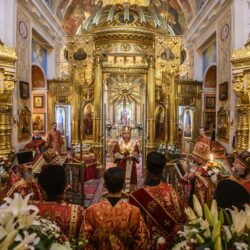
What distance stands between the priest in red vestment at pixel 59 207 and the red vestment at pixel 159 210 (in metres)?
0.70

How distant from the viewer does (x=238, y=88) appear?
8742 millimetres

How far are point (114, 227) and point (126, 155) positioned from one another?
649cm

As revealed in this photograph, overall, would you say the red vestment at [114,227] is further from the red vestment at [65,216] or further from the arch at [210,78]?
the arch at [210,78]

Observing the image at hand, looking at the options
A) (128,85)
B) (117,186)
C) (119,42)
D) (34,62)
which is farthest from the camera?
(128,85)

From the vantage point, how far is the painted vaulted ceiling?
17.3m

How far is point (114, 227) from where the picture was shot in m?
2.77

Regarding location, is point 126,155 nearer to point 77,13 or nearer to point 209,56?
point 209,56

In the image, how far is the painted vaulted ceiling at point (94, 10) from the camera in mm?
17300

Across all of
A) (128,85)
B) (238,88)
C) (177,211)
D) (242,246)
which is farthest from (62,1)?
(242,246)

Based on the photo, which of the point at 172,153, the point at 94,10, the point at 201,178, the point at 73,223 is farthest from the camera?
the point at 94,10

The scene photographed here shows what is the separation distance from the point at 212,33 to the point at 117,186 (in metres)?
12.5

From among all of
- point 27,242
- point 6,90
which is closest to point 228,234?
point 27,242

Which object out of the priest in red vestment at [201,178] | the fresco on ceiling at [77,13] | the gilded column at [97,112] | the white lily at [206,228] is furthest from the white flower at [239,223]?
the fresco on ceiling at [77,13]

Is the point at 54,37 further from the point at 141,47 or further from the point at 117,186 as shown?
the point at 117,186
